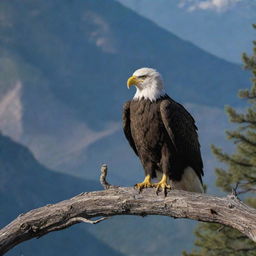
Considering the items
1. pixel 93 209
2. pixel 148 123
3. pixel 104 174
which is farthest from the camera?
pixel 148 123

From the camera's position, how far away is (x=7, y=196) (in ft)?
463

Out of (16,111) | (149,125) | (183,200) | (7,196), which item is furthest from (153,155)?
(16,111)

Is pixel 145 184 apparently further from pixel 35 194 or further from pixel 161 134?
pixel 35 194

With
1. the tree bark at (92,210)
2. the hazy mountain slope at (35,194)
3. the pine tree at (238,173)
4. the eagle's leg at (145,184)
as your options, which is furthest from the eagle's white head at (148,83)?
the hazy mountain slope at (35,194)

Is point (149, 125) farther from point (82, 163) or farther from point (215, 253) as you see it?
point (82, 163)

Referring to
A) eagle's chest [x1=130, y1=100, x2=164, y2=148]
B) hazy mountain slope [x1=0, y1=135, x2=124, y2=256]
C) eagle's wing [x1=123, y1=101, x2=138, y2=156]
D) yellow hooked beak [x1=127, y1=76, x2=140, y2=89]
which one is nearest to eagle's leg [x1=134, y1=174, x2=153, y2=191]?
eagle's chest [x1=130, y1=100, x2=164, y2=148]

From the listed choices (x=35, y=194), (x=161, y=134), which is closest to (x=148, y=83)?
(x=161, y=134)

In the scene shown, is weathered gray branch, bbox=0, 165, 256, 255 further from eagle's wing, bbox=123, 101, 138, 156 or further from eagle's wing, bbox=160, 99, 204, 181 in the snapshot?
eagle's wing, bbox=123, 101, 138, 156

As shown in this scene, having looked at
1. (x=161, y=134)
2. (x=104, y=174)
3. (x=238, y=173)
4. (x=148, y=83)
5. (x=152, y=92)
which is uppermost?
(x=238, y=173)

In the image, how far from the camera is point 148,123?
796 centimetres

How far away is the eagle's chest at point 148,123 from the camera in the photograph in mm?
7961

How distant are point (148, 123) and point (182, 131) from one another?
444 mm

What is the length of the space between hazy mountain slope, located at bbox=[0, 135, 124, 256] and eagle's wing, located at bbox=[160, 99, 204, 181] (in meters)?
119

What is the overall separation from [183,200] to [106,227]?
488ft
